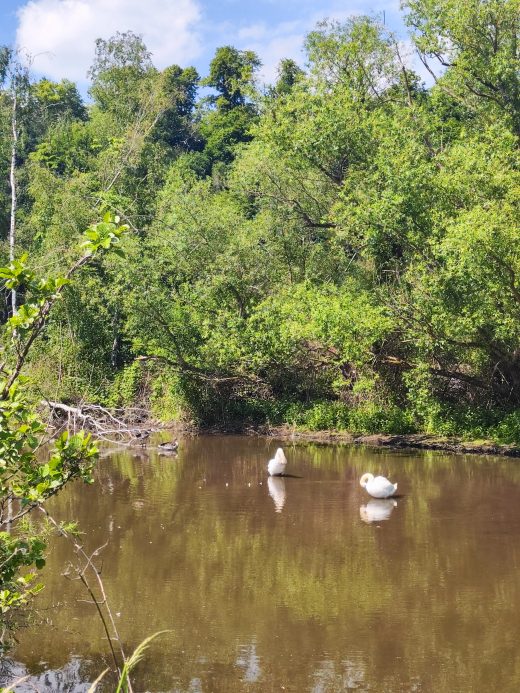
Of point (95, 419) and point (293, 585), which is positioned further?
point (293, 585)

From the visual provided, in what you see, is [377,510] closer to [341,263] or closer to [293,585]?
[293,585]

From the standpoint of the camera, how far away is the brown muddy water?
788 centimetres

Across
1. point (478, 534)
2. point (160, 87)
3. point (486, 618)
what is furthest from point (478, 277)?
point (160, 87)

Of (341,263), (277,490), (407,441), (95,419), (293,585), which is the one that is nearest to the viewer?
(95,419)

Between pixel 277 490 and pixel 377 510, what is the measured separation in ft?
8.22

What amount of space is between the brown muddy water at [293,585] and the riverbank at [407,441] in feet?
7.17

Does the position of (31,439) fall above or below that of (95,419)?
below

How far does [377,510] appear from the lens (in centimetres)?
1420

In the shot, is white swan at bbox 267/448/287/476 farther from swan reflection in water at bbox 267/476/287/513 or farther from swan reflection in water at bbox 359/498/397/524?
swan reflection in water at bbox 359/498/397/524

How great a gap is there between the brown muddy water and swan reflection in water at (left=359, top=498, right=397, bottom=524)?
5 cm

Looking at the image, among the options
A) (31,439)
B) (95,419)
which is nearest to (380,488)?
(95,419)

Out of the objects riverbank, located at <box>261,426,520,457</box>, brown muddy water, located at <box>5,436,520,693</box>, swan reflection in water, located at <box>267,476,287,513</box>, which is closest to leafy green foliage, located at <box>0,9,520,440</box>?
riverbank, located at <box>261,426,520,457</box>

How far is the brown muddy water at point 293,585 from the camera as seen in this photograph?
310 inches

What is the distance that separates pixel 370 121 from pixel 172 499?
1348 cm
